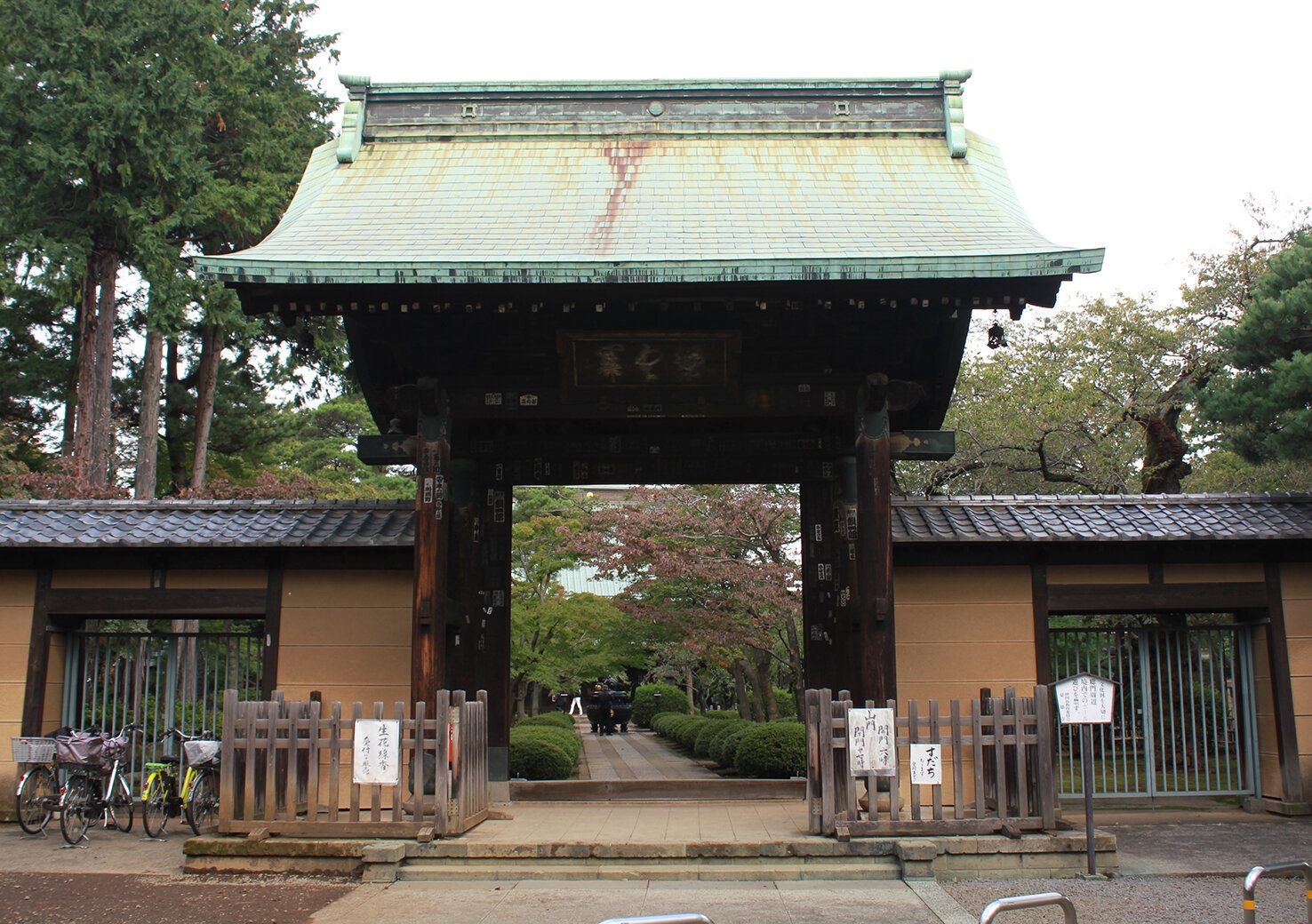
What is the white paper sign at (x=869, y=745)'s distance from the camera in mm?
7840

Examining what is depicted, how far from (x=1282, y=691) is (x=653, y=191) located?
8094 mm

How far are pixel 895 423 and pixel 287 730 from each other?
22.9 ft

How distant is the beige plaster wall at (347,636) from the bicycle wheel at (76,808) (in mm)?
1858

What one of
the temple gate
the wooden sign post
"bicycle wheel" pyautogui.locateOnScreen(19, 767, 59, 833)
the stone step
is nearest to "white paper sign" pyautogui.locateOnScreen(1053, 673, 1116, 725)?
the wooden sign post

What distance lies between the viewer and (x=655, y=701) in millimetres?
33000

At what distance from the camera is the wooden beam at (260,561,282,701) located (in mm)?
10234

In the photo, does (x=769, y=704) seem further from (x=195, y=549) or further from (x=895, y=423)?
(x=195, y=549)

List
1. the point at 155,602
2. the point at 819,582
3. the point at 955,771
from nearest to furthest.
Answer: the point at 955,771 < the point at 155,602 < the point at 819,582

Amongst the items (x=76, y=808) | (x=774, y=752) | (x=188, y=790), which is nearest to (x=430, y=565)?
(x=188, y=790)

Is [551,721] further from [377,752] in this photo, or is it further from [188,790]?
[377,752]

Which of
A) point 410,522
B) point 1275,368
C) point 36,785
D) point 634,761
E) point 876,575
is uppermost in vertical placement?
point 1275,368

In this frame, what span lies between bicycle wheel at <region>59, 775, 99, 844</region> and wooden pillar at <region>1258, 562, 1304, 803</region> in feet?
37.1

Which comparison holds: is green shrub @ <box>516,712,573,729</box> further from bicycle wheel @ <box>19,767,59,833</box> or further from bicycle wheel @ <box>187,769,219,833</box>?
bicycle wheel @ <box>19,767,59,833</box>

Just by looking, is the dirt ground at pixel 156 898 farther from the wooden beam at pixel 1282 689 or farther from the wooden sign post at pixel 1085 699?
→ the wooden beam at pixel 1282 689
